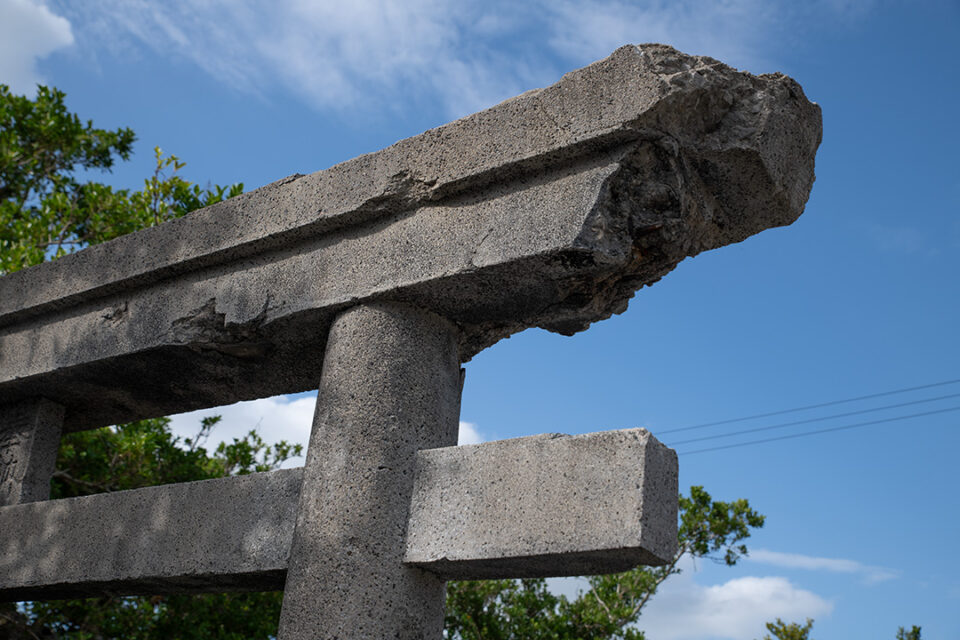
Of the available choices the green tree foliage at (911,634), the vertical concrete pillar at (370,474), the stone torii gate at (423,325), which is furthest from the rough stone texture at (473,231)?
the green tree foliage at (911,634)

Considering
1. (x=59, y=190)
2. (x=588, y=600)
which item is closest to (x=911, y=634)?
(x=588, y=600)

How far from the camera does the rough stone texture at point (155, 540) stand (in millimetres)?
3182

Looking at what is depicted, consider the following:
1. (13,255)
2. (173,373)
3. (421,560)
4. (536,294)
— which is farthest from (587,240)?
(13,255)

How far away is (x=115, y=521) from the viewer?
357 cm

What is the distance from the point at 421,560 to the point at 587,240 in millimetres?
1144

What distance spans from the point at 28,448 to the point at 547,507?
8.90ft

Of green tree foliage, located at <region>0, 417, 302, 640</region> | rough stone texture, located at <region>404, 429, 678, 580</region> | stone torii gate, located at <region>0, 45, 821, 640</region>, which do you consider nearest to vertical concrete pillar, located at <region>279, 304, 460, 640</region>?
stone torii gate, located at <region>0, 45, 821, 640</region>

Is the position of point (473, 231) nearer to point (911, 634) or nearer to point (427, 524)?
point (427, 524)

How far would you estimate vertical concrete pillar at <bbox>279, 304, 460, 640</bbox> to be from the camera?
2840 millimetres

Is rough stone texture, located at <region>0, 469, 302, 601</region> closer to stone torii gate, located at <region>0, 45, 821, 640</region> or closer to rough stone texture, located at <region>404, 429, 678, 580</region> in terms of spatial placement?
stone torii gate, located at <region>0, 45, 821, 640</region>

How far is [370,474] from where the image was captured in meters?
2.97

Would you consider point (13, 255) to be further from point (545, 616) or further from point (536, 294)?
point (545, 616)

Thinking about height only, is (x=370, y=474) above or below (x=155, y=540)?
above

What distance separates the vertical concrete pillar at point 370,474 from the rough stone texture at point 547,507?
0.36 feet
